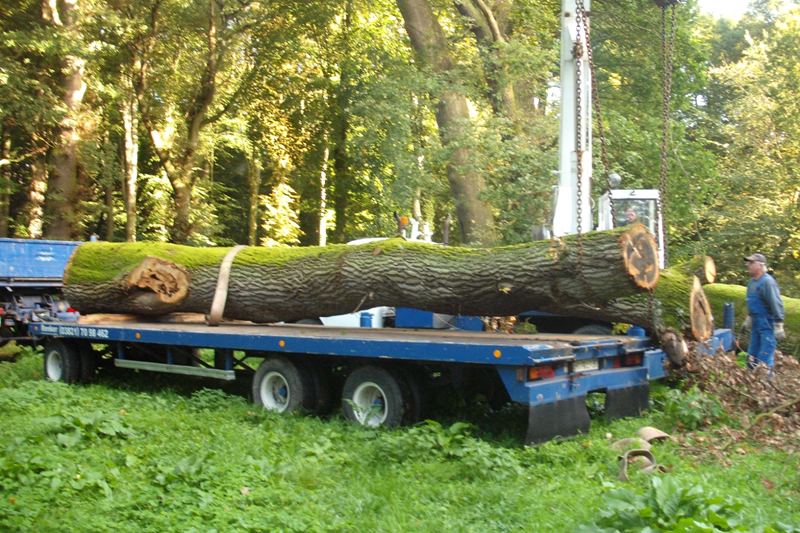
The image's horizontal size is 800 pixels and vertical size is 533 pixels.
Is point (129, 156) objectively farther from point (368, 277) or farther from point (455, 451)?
point (455, 451)

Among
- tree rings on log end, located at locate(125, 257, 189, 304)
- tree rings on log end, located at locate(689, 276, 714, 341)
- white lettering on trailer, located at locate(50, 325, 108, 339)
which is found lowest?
white lettering on trailer, located at locate(50, 325, 108, 339)

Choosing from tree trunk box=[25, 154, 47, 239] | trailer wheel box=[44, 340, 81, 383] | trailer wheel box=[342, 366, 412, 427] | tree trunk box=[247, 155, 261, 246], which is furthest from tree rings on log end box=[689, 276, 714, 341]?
tree trunk box=[247, 155, 261, 246]

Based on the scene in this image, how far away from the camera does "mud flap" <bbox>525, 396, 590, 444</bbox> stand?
694 centimetres

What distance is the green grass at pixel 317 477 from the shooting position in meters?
5.26

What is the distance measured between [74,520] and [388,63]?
57.5ft

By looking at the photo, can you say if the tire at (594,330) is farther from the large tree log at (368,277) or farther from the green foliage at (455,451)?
the green foliage at (455,451)

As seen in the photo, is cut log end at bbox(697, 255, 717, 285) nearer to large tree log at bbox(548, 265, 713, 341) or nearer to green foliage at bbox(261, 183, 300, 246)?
large tree log at bbox(548, 265, 713, 341)

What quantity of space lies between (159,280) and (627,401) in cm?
593

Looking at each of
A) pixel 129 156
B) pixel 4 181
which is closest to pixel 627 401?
pixel 4 181

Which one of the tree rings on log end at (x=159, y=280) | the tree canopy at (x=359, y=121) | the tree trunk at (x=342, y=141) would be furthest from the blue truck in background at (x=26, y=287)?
the tree trunk at (x=342, y=141)

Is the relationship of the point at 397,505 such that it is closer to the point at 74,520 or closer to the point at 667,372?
the point at 74,520

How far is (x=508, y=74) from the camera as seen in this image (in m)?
18.5

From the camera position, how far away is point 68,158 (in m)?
21.9

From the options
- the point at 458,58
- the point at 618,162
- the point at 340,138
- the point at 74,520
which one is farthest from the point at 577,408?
the point at 340,138
